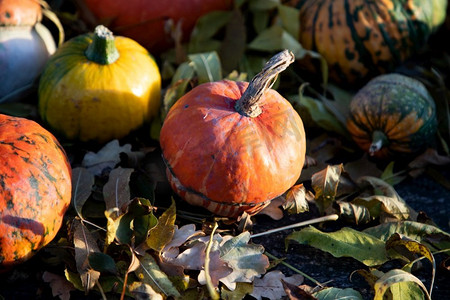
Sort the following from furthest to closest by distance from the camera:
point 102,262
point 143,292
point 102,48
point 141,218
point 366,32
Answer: point 366,32, point 102,48, point 141,218, point 102,262, point 143,292

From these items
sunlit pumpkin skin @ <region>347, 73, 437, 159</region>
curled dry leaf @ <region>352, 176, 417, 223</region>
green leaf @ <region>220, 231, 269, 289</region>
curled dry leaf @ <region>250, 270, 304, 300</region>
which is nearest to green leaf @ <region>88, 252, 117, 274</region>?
green leaf @ <region>220, 231, 269, 289</region>

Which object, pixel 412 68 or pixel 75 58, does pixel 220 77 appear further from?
pixel 412 68

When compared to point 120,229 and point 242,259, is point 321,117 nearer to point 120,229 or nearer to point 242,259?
point 242,259

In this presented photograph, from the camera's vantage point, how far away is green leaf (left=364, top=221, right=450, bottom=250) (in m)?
2.15

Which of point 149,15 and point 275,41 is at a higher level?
point 149,15

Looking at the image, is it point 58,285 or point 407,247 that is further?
point 407,247

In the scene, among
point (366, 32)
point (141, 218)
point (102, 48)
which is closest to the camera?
point (141, 218)

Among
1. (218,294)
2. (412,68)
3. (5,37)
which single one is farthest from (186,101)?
(412,68)

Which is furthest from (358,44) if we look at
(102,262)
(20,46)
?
(102,262)

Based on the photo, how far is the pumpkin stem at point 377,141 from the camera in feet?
8.19

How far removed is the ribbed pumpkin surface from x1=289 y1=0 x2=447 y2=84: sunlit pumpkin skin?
964 mm

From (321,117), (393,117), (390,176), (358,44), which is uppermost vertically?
(358,44)

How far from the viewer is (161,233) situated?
1.97m

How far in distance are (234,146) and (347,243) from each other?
58 cm
